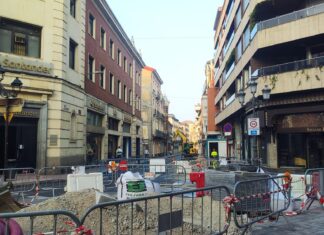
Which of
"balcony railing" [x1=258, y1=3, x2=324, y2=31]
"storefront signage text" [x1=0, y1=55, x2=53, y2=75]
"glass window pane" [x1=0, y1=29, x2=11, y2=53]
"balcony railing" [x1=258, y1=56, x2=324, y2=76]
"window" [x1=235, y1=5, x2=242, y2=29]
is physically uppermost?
"window" [x1=235, y1=5, x2=242, y2=29]

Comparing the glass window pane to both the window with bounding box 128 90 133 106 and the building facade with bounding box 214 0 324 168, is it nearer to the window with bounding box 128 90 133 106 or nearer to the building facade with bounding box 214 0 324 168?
the building facade with bounding box 214 0 324 168

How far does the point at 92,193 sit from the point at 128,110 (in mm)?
32888

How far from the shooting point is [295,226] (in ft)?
25.4

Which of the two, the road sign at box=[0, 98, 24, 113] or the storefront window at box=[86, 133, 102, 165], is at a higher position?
the road sign at box=[0, 98, 24, 113]

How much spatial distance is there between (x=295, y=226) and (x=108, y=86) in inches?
1011

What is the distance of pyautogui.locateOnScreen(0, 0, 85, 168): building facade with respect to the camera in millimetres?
18422

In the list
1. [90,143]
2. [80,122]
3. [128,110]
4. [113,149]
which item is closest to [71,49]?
[80,122]

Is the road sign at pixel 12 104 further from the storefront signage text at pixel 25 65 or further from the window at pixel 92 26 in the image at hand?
the window at pixel 92 26

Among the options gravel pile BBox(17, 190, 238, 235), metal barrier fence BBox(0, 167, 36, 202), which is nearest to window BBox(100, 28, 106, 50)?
metal barrier fence BBox(0, 167, 36, 202)

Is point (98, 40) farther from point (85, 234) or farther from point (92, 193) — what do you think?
point (85, 234)

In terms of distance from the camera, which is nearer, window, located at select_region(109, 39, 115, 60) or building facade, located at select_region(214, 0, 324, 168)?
building facade, located at select_region(214, 0, 324, 168)

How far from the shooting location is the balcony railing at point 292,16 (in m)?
20.4

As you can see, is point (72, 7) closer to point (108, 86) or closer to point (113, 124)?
point (108, 86)

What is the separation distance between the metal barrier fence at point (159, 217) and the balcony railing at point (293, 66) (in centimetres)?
1609
